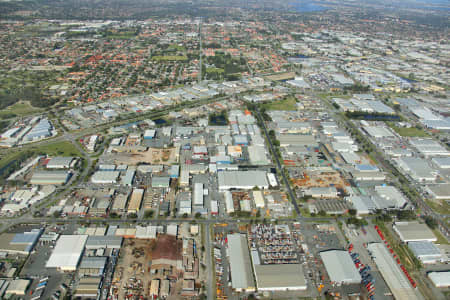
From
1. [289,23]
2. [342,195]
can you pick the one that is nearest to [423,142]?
[342,195]

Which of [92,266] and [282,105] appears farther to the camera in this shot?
[282,105]

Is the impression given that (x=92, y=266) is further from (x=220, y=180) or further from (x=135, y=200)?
(x=220, y=180)

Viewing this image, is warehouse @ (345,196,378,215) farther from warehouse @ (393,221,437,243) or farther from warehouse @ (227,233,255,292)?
warehouse @ (227,233,255,292)

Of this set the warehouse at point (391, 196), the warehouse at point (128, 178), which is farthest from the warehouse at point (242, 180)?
the warehouse at point (391, 196)

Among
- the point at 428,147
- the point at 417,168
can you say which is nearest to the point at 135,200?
the point at 417,168

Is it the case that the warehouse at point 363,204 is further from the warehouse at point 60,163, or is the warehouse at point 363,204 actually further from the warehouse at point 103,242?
the warehouse at point 60,163

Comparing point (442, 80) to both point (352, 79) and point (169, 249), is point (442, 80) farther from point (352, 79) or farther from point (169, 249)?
point (169, 249)

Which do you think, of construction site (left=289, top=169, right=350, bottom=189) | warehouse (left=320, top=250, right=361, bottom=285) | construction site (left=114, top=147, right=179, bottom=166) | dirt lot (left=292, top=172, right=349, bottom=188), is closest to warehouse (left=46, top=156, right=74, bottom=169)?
construction site (left=114, top=147, right=179, bottom=166)
